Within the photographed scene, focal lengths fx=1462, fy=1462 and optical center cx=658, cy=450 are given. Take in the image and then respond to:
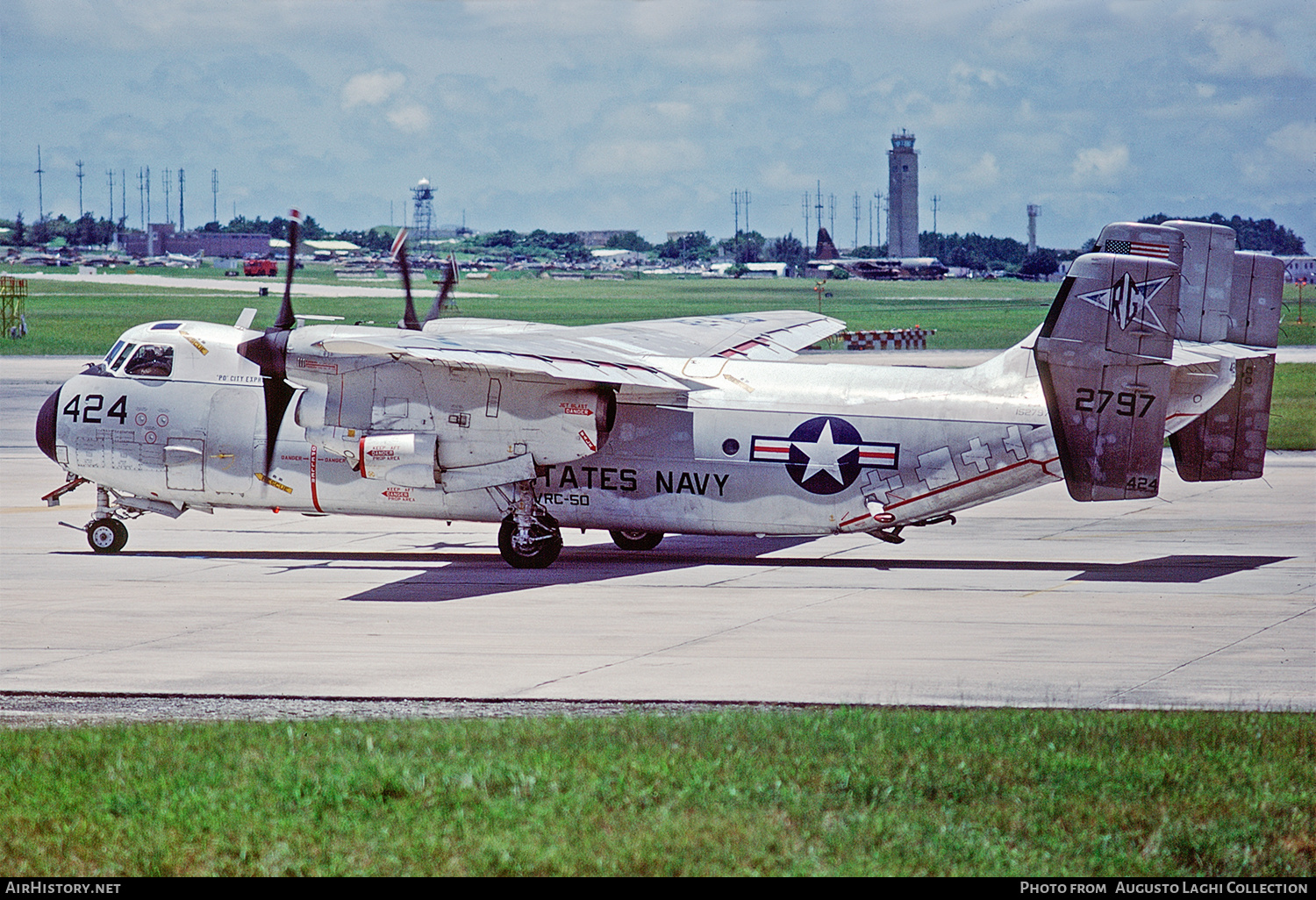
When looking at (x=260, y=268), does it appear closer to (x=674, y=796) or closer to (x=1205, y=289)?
(x=1205, y=289)

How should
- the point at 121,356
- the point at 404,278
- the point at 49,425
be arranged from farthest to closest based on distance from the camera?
the point at 49,425 < the point at 121,356 < the point at 404,278

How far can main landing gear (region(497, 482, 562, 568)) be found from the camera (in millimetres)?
22359

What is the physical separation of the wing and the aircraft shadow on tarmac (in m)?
3.12

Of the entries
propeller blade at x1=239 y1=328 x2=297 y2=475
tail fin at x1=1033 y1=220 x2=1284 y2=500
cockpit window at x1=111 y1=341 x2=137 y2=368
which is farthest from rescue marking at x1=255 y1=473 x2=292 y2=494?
tail fin at x1=1033 y1=220 x2=1284 y2=500

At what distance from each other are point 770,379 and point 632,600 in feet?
14.4

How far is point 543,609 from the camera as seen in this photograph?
1919cm

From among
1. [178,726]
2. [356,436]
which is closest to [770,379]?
[356,436]

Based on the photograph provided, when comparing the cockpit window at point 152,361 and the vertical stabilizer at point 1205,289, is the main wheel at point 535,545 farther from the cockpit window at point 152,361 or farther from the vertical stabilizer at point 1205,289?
the vertical stabilizer at point 1205,289

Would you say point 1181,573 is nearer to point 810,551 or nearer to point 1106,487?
point 1106,487

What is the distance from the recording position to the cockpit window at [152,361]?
23719mm

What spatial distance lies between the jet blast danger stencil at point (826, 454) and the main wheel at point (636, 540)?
3353 millimetres

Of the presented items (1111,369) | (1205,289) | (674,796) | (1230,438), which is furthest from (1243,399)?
(674,796)

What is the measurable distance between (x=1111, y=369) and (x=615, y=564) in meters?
8.05

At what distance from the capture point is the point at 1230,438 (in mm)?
21000
